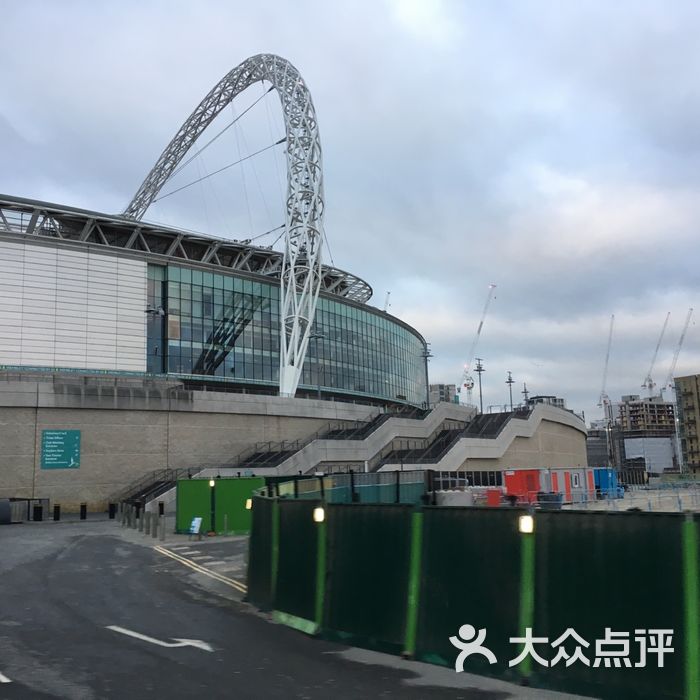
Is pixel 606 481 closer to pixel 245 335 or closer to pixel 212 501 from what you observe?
pixel 245 335

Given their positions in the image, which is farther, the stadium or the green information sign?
the stadium

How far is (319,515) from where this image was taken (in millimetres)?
11273

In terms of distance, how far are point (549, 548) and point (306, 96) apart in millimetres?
71216

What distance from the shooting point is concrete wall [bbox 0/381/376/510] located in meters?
43.9

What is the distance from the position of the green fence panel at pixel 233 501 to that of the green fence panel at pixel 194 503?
36 centimetres

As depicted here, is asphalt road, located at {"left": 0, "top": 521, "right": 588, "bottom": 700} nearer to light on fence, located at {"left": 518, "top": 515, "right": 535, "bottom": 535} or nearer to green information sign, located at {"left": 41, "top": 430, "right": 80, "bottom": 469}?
light on fence, located at {"left": 518, "top": 515, "right": 535, "bottom": 535}

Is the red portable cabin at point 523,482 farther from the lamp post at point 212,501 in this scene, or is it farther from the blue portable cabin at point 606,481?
the lamp post at point 212,501

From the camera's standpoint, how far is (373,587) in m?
10.0

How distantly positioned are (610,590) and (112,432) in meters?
43.8

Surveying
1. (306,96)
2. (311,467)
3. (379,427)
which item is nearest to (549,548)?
(311,467)

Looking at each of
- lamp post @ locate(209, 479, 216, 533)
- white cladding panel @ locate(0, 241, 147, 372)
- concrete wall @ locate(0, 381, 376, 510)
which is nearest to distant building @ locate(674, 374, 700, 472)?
concrete wall @ locate(0, 381, 376, 510)

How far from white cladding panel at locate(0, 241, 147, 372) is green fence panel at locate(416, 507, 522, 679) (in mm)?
53067

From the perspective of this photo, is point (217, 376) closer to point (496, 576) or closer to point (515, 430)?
point (515, 430)

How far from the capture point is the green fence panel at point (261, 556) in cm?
1288
